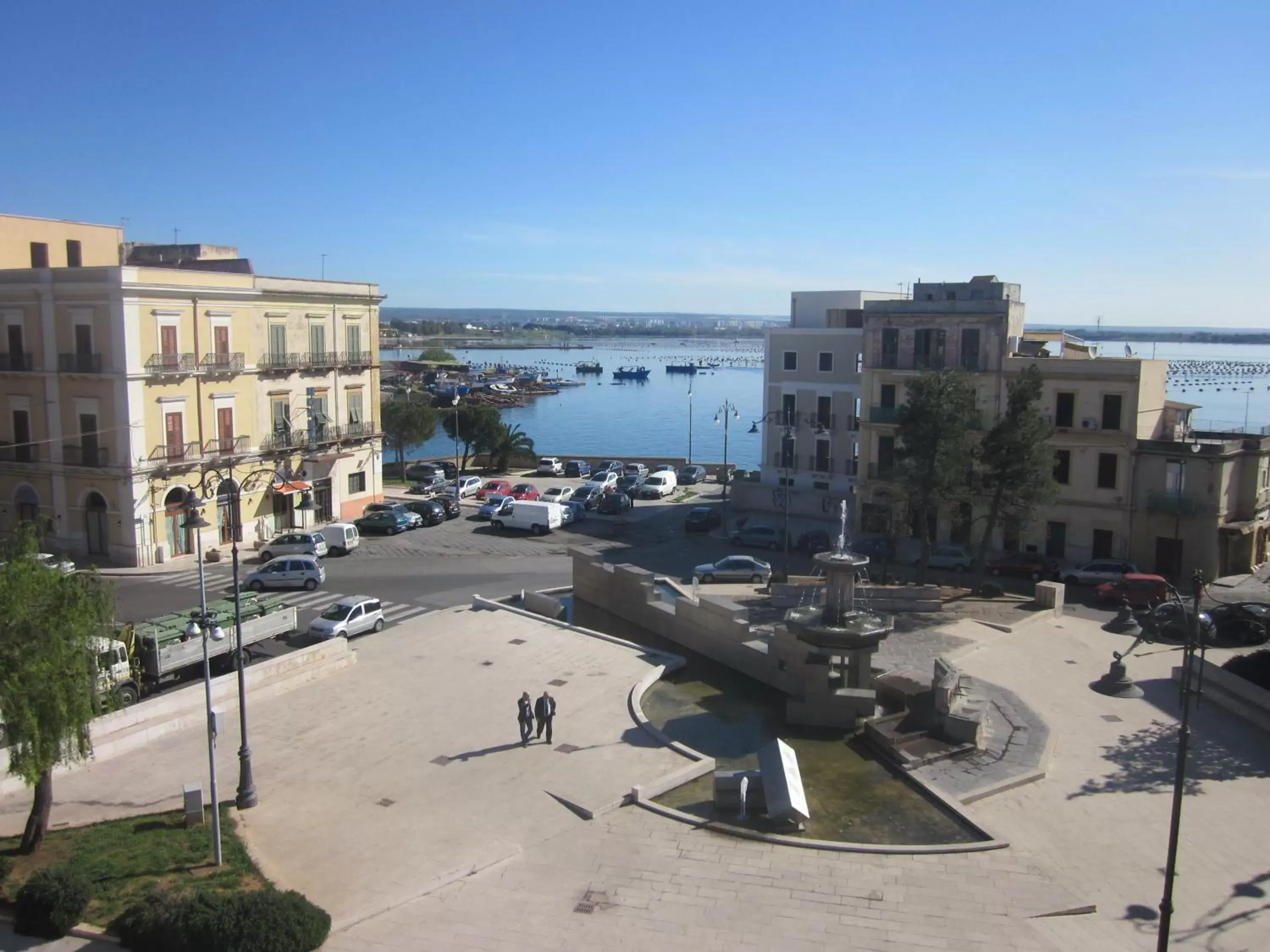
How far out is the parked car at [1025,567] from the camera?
126ft

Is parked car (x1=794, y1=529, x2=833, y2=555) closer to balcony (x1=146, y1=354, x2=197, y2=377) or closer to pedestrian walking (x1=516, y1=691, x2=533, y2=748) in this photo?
pedestrian walking (x1=516, y1=691, x2=533, y2=748)

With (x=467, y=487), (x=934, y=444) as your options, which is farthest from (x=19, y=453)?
(x=934, y=444)

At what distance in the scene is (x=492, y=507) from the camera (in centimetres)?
4809

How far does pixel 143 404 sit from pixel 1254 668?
1410 inches

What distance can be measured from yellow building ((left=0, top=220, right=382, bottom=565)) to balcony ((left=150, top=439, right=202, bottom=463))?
0.05 metres

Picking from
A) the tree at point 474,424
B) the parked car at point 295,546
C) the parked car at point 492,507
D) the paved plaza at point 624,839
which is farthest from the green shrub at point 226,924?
the tree at point 474,424

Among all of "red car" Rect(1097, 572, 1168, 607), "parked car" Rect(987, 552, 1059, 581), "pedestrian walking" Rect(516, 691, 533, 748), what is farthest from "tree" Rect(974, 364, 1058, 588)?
"pedestrian walking" Rect(516, 691, 533, 748)

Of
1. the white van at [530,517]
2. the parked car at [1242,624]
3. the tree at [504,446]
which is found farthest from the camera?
the tree at [504,446]

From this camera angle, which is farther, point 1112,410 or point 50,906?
point 1112,410

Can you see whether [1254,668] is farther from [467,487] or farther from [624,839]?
[467,487]

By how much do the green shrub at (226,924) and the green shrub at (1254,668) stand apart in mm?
20989

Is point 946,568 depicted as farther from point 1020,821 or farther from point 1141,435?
point 1020,821

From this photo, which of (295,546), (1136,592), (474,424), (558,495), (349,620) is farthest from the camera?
(474,424)

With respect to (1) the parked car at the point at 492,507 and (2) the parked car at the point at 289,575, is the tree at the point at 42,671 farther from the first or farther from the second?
(1) the parked car at the point at 492,507
